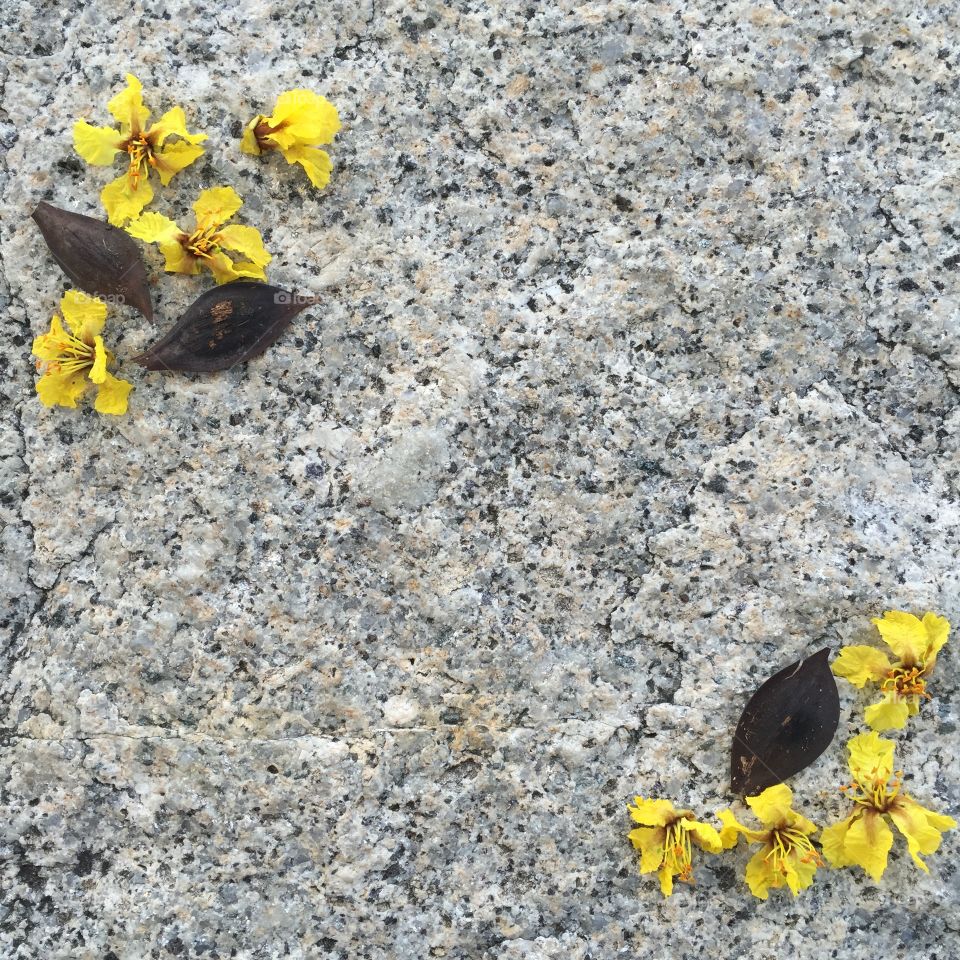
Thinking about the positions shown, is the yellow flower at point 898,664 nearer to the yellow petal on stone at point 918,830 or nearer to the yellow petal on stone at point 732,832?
the yellow petal on stone at point 918,830

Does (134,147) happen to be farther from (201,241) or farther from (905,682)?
(905,682)

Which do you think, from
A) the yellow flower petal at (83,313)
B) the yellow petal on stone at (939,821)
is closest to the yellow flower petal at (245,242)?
the yellow flower petal at (83,313)

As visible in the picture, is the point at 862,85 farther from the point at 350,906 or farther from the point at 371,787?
the point at 350,906

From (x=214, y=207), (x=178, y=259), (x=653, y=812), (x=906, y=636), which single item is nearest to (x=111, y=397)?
(x=178, y=259)

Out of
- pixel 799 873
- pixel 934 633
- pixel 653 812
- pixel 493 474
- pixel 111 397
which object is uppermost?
pixel 111 397

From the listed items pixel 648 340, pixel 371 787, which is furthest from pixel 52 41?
pixel 371 787

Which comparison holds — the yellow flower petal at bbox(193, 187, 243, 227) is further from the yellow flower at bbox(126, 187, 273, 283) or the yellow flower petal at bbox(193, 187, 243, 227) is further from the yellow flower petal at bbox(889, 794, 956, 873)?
the yellow flower petal at bbox(889, 794, 956, 873)

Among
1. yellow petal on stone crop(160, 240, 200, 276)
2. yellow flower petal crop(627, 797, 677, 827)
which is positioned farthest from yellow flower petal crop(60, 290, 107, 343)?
yellow flower petal crop(627, 797, 677, 827)
